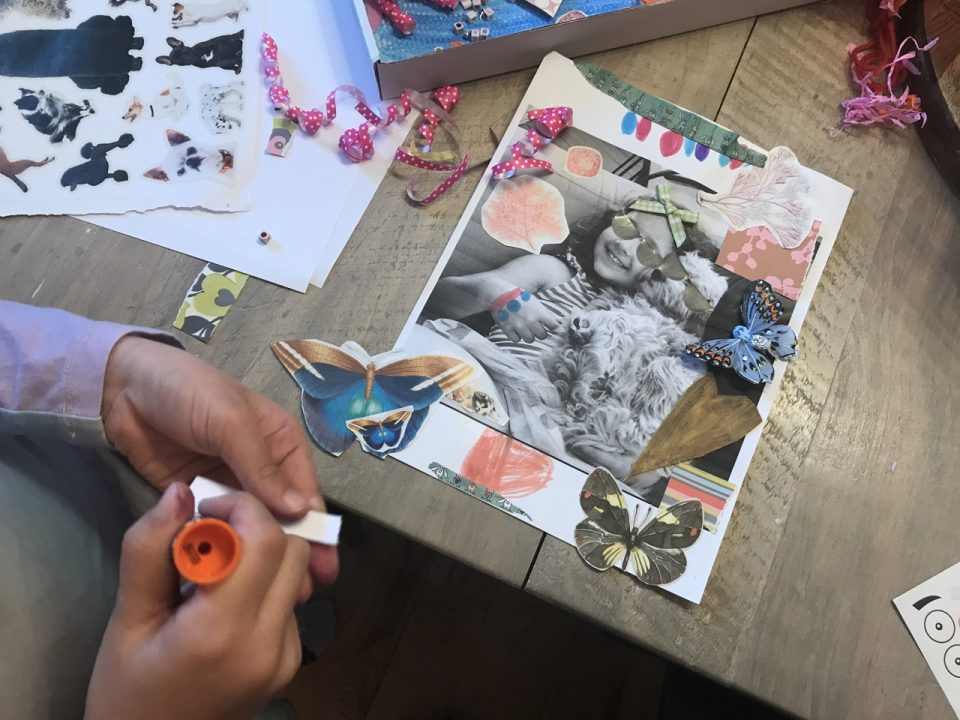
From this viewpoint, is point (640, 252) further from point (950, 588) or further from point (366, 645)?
point (366, 645)

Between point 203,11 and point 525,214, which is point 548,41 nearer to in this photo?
point 525,214

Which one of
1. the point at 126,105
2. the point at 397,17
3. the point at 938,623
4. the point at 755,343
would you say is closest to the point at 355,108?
the point at 397,17

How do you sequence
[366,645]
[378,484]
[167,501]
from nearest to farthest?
1. [167,501]
2. [378,484]
3. [366,645]

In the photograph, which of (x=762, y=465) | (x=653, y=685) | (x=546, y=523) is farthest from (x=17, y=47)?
(x=653, y=685)

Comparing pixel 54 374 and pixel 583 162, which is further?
pixel 583 162

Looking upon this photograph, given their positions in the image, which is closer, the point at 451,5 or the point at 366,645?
the point at 451,5

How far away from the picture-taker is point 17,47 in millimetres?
618

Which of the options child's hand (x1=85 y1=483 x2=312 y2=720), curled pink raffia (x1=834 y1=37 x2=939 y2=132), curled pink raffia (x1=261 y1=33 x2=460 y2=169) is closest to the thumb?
child's hand (x1=85 y1=483 x2=312 y2=720)

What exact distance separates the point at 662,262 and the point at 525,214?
0.12 metres

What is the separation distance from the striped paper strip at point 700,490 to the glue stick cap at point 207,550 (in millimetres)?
322

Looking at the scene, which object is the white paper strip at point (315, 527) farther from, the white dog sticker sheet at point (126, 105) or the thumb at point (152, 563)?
the white dog sticker sheet at point (126, 105)

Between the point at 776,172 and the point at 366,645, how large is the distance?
0.81m

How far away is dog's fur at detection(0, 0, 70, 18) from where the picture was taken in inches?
24.8

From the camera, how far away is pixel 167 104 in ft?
2.01
